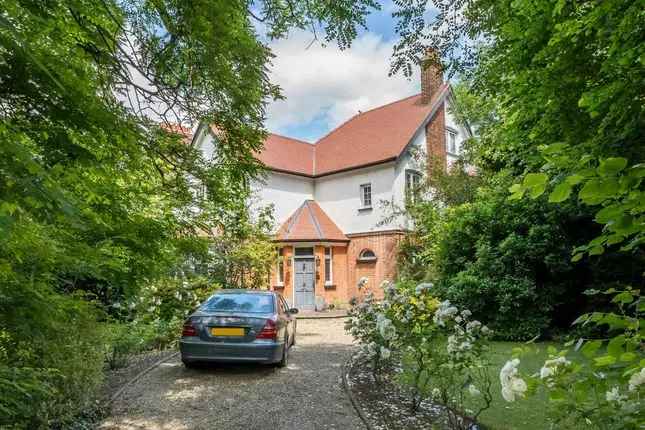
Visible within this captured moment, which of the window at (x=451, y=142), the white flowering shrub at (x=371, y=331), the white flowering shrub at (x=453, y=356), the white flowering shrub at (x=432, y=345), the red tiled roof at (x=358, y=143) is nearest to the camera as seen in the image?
the white flowering shrub at (x=453, y=356)

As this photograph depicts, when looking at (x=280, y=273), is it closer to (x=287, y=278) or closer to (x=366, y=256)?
(x=287, y=278)

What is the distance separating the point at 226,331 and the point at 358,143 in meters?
17.5

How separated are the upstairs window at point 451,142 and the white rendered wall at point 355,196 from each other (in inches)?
195

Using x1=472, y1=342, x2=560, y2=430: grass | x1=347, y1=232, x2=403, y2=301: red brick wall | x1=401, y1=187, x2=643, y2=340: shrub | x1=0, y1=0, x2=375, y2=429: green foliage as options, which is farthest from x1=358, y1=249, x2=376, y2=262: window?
x1=0, y1=0, x2=375, y2=429: green foliage

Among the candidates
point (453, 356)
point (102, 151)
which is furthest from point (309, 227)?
point (102, 151)

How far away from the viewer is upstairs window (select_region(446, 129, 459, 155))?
76.4ft

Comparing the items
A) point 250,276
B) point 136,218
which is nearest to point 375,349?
point 136,218

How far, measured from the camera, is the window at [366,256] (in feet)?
67.5

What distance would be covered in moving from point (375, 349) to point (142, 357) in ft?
18.3

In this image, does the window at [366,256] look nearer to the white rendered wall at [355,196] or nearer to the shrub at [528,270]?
the white rendered wall at [355,196]

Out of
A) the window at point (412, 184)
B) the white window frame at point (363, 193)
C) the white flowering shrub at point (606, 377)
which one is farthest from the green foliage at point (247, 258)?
the white flowering shrub at point (606, 377)

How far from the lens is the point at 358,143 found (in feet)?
76.4

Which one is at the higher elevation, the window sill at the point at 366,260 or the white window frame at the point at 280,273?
the window sill at the point at 366,260

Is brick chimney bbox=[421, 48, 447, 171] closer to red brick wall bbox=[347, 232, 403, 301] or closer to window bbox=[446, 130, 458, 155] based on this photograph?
window bbox=[446, 130, 458, 155]
